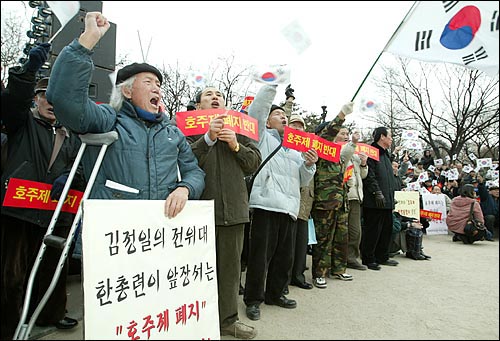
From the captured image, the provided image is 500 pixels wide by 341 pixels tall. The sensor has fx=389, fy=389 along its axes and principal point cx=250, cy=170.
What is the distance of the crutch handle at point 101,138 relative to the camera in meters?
2.16

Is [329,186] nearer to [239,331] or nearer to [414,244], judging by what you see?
[239,331]

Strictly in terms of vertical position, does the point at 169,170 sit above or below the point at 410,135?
below

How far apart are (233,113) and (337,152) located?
191cm

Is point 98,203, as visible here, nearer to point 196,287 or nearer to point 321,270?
point 196,287

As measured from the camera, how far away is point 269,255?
3.73 meters

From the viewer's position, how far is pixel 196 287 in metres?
2.21

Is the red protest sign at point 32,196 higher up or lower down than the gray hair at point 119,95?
lower down

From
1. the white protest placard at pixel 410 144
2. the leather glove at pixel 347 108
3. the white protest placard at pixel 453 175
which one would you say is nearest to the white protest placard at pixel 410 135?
the white protest placard at pixel 410 144

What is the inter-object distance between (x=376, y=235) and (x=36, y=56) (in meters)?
4.97

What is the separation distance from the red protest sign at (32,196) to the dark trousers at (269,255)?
5.11 ft

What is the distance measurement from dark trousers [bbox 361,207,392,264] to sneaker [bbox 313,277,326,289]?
4.55 ft

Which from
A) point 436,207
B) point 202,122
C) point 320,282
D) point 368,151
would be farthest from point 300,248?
point 436,207

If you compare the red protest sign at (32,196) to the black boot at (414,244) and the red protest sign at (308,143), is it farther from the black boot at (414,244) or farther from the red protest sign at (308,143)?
the black boot at (414,244)

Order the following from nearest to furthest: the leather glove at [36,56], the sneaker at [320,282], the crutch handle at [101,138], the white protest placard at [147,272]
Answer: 1. the white protest placard at [147,272]
2. the crutch handle at [101,138]
3. the leather glove at [36,56]
4. the sneaker at [320,282]
